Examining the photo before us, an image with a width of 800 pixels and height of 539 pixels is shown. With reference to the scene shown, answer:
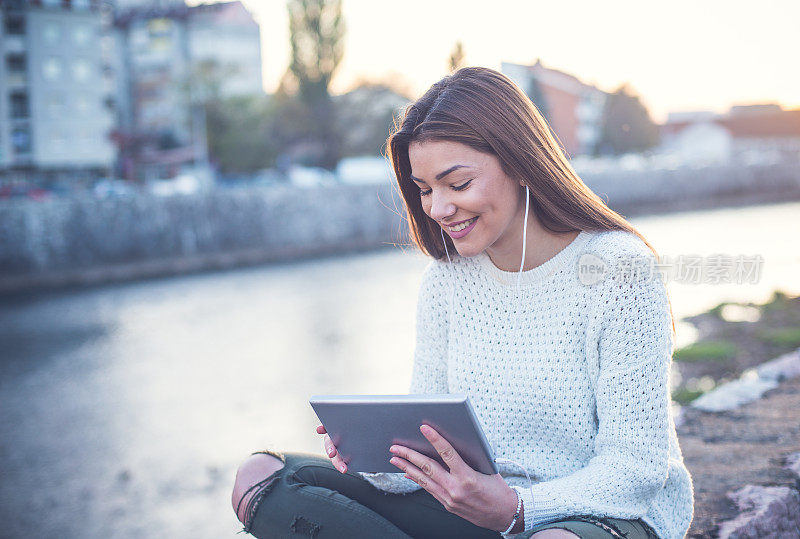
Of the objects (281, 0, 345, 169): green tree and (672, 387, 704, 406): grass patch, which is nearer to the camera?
(672, 387, 704, 406): grass patch

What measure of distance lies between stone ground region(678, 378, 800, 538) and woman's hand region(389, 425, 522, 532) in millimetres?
789

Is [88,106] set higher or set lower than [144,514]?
higher

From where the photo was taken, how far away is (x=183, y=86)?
3150 centimetres

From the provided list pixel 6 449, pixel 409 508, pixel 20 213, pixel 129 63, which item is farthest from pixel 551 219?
pixel 129 63

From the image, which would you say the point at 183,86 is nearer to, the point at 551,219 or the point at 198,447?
the point at 198,447

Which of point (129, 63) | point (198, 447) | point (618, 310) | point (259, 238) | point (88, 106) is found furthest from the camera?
point (129, 63)

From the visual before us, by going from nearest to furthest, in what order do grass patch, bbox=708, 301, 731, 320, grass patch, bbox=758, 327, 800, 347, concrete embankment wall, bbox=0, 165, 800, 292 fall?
grass patch, bbox=758, 327, 800, 347 < grass patch, bbox=708, 301, 731, 320 < concrete embankment wall, bbox=0, 165, 800, 292

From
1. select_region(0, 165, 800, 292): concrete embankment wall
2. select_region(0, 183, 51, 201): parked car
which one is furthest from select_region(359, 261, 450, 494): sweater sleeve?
select_region(0, 183, 51, 201): parked car

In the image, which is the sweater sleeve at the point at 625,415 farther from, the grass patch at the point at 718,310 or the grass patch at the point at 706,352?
the grass patch at the point at 718,310

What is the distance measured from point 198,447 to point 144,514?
0.84 metres

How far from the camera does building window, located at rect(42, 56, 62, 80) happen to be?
20.5 metres

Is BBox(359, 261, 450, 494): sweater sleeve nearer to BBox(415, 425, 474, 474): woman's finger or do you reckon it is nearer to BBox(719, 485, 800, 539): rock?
BBox(415, 425, 474, 474): woman's finger

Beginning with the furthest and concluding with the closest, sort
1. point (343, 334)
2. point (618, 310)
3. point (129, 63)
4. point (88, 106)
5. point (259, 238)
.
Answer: point (129, 63) → point (88, 106) → point (259, 238) → point (343, 334) → point (618, 310)

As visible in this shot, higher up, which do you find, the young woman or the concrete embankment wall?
the young woman
